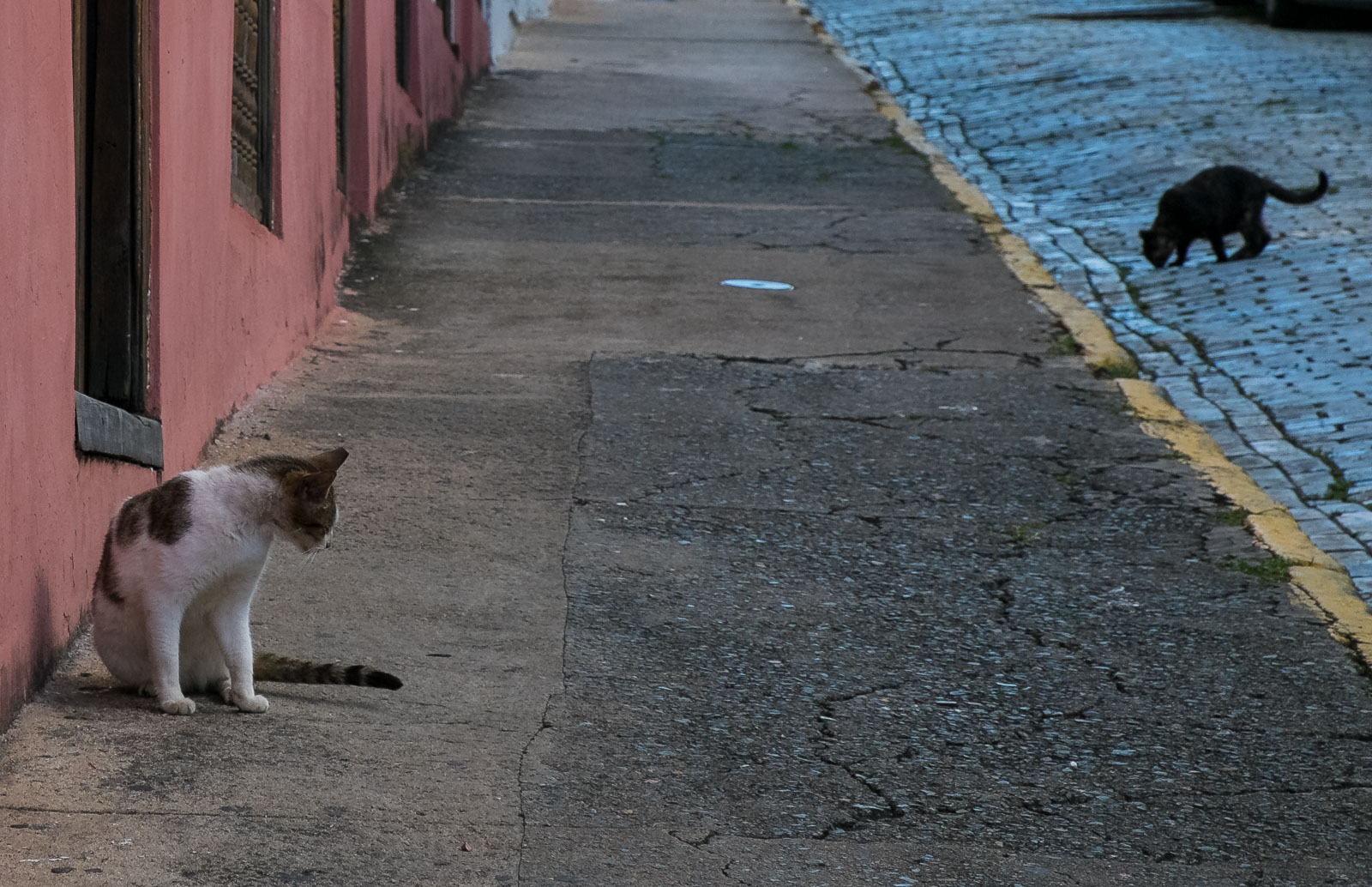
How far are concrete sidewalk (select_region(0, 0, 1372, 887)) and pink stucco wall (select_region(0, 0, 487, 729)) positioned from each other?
0.28 metres

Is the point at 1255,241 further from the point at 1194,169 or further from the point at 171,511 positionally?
the point at 171,511

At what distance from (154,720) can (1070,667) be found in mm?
2835

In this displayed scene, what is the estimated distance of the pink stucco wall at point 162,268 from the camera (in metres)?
4.26

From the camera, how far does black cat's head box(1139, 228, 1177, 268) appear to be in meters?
11.5

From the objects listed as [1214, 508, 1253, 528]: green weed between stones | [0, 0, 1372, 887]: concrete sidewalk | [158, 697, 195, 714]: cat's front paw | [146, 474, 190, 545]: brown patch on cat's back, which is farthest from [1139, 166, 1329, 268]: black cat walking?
[158, 697, 195, 714]: cat's front paw

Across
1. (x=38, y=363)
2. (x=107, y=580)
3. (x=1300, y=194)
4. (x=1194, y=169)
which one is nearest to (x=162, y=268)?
(x=38, y=363)

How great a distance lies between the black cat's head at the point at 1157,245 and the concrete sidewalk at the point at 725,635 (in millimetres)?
1212

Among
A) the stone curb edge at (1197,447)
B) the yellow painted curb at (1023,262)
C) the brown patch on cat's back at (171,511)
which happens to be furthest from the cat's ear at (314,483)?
the yellow painted curb at (1023,262)

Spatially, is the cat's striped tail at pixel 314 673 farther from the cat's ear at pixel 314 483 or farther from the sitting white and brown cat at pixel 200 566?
the cat's ear at pixel 314 483

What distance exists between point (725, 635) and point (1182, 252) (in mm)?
7241

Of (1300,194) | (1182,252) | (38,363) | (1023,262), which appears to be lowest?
(1023,262)

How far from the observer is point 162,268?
5.88m

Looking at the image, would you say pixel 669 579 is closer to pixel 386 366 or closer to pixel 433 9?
pixel 386 366

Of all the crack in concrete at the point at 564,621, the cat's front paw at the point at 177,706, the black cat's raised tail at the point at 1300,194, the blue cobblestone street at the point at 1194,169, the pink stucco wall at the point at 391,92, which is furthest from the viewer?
the black cat's raised tail at the point at 1300,194
